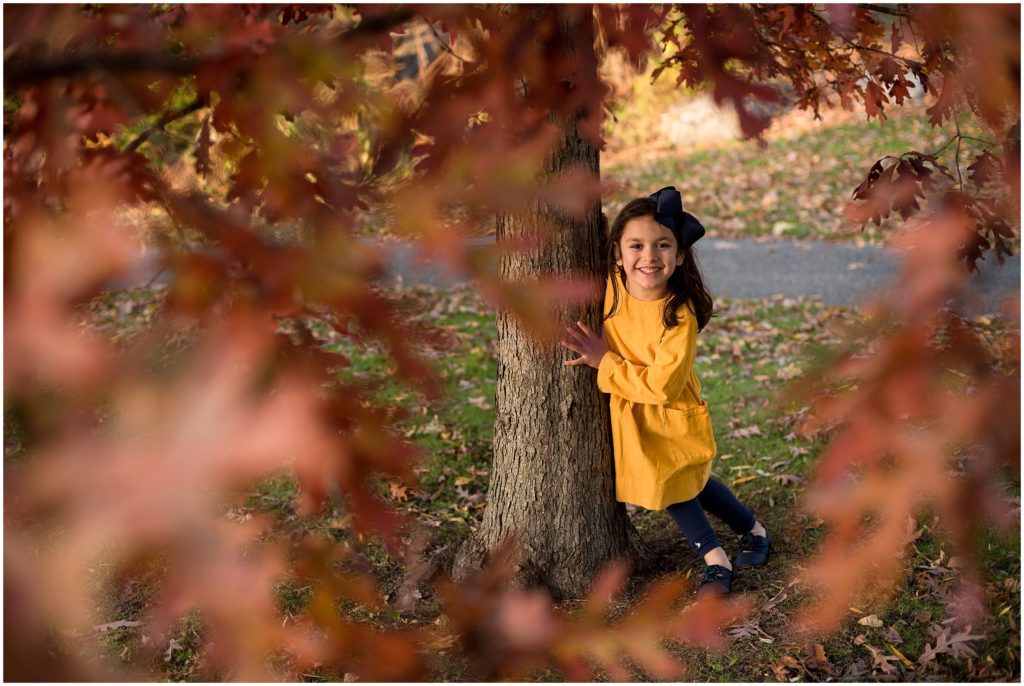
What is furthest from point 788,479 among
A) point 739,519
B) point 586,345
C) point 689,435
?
point 586,345

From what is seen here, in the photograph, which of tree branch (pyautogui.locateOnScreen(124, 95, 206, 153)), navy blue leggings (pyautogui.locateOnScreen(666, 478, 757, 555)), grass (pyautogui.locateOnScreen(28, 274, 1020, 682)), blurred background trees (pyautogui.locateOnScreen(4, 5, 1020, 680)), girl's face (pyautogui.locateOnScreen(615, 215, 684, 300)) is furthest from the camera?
navy blue leggings (pyautogui.locateOnScreen(666, 478, 757, 555))

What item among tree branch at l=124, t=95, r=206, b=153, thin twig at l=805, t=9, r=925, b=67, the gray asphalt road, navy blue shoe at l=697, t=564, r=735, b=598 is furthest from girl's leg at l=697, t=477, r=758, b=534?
the gray asphalt road

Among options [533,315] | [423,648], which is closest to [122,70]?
[533,315]

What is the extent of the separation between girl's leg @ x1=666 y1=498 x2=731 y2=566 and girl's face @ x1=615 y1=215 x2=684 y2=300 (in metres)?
0.80

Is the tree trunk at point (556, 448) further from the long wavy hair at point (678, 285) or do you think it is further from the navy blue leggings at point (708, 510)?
the navy blue leggings at point (708, 510)

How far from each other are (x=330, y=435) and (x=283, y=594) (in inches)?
97.5

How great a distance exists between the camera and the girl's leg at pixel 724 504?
324cm

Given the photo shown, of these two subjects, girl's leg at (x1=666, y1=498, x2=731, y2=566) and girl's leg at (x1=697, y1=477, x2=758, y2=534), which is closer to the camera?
girl's leg at (x1=666, y1=498, x2=731, y2=566)

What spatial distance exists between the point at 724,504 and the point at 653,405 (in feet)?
1.92

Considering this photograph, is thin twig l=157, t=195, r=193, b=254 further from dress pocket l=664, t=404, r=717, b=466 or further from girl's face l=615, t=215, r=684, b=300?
dress pocket l=664, t=404, r=717, b=466

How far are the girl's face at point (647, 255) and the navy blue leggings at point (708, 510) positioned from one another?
0.82 m

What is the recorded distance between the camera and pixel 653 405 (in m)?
2.96

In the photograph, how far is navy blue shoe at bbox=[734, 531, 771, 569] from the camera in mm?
3223

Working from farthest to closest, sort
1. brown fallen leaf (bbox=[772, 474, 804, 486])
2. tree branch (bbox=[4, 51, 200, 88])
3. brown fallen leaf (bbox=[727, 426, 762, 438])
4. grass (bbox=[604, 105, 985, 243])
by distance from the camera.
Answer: grass (bbox=[604, 105, 985, 243])
brown fallen leaf (bbox=[727, 426, 762, 438])
brown fallen leaf (bbox=[772, 474, 804, 486])
tree branch (bbox=[4, 51, 200, 88])
